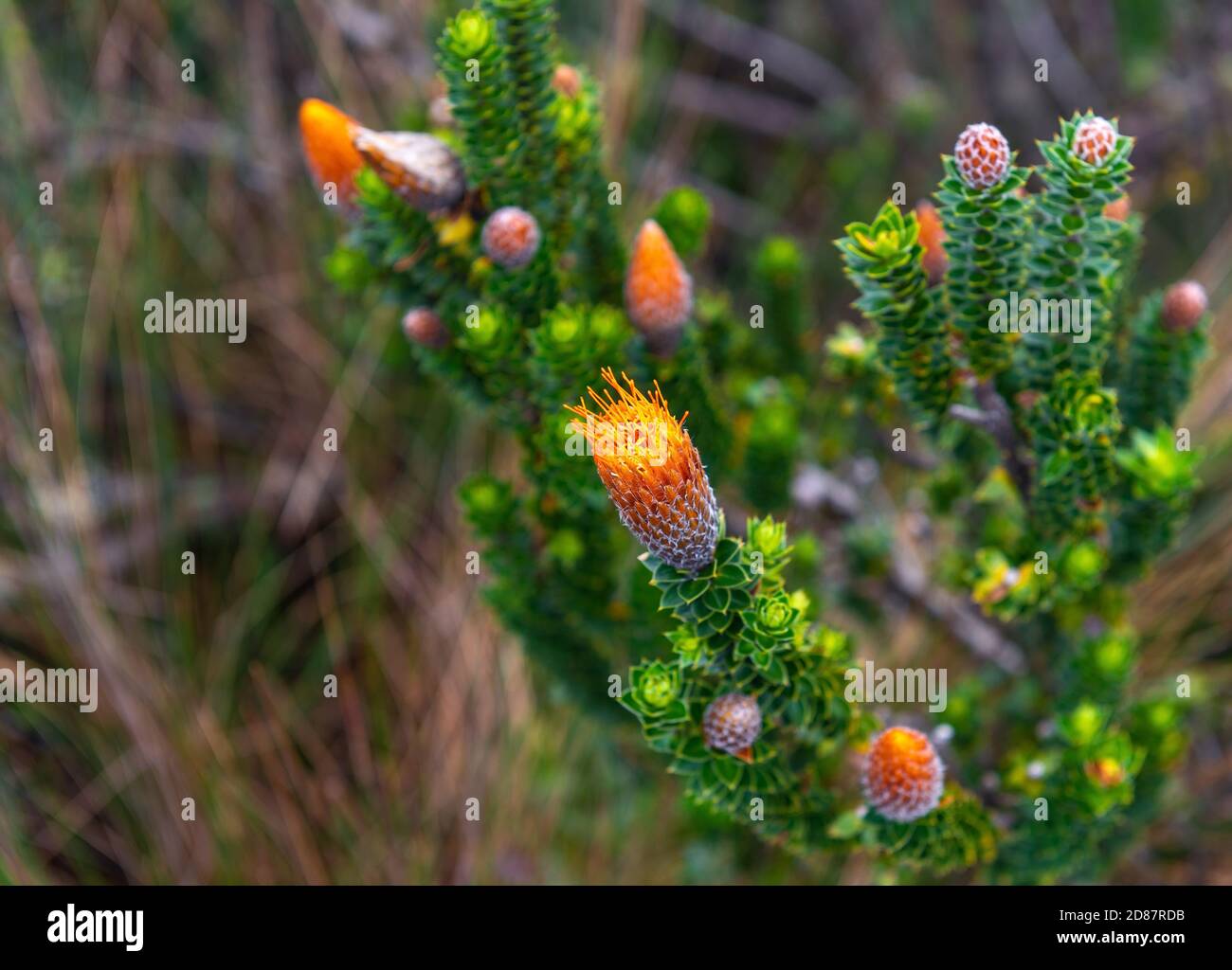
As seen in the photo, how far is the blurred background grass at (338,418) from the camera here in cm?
262

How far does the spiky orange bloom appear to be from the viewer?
126 cm

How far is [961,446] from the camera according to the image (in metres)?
2.03

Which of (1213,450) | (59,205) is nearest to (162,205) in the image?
(59,205)

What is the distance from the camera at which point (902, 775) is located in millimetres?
1527

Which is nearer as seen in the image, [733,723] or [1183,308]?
[733,723]

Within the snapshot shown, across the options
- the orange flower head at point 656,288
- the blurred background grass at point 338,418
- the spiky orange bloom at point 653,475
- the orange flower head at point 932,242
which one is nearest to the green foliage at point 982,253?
the orange flower head at point 932,242

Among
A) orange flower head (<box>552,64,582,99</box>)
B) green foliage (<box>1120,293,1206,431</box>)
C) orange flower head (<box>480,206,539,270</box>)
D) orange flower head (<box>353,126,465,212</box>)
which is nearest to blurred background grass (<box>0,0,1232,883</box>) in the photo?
orange flower head (<box>552,64,582,99</box>)

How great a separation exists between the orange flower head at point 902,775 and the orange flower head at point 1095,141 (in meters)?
0.82

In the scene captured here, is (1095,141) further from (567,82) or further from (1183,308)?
(567,82)

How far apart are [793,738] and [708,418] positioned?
0.56m

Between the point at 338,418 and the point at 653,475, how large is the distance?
2126 mm

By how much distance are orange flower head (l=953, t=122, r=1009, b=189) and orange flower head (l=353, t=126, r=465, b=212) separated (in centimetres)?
76

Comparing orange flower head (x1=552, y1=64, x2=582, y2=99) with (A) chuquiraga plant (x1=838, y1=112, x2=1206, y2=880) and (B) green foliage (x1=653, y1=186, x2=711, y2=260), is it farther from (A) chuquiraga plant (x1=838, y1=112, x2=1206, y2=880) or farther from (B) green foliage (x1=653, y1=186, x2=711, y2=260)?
(A) chuquiraga plant (x1=838, y1=112, x2=1206, y2=880)

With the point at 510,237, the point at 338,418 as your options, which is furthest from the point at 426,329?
the point at 338,418
